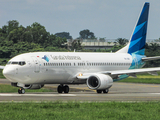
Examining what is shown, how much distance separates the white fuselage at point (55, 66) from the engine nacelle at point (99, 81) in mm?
2067

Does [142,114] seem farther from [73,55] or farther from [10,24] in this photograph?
[10,24]

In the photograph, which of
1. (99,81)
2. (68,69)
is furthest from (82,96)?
(68,69)

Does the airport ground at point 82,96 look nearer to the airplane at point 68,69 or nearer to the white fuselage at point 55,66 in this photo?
the airplane at point 68,69

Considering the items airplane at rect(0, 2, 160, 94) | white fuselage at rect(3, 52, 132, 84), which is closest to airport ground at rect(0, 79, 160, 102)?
airplane at rect(0, 2, 160, 94)

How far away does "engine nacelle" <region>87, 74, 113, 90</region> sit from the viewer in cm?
3570

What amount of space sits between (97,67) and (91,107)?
741 inches

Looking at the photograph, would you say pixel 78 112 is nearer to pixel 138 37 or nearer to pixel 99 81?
pixel 99 81

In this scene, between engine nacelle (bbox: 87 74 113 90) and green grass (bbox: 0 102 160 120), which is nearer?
green grass (bbox: 0 102 160 120)

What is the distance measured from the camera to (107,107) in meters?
22.7

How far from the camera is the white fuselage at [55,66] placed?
1328 inches

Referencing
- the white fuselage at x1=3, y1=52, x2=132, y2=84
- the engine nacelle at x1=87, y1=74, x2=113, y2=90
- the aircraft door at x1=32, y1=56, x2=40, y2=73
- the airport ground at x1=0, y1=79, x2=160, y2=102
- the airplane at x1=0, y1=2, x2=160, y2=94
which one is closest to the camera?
the airport ground at x1=0, y1=79, x2=160, y2=102

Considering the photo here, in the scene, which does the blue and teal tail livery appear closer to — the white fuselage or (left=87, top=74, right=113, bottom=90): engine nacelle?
the white fuselage

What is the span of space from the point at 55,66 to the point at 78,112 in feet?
54.3

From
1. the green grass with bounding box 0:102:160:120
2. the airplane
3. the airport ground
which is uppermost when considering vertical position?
the airplane
